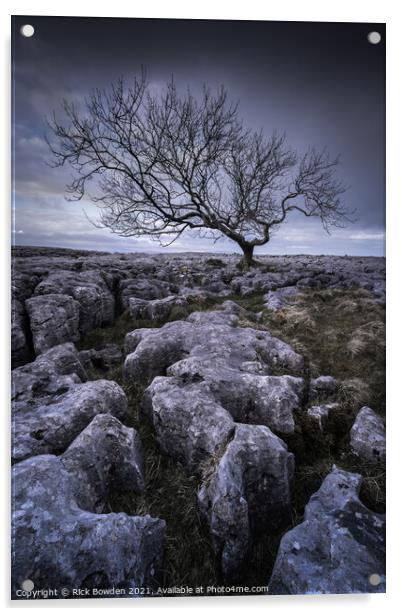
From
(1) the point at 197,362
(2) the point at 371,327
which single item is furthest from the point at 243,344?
(2) the point at 371,327

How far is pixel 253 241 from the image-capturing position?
7.21m

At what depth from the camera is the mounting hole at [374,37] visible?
438 centimetres

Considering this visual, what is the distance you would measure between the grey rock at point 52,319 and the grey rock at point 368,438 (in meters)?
4.33

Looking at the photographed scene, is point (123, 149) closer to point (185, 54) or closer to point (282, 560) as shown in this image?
point (185, 54)

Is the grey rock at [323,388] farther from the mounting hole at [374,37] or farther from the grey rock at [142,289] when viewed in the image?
the mounting hole at [374,37]

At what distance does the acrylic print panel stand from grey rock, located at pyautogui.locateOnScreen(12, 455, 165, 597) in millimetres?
18

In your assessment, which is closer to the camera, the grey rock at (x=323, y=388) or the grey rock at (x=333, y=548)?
the grey rock at (x=333, y=548)

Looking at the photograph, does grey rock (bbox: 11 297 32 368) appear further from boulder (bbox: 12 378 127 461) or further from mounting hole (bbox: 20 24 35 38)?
mounting hole (bbox: 20 24 35 38)

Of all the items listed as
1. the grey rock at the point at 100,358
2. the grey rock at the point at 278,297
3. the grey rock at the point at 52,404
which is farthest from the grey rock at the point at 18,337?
the grey rock at the point at 278,297

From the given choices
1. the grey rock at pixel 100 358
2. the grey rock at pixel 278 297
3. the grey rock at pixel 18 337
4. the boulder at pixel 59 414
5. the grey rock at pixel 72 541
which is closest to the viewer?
the grey rock at pixel 72 541

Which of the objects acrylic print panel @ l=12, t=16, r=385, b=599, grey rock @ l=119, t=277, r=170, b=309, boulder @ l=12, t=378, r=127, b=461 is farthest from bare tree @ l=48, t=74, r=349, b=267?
boulder @ l=12, t=378, r=127, b=461

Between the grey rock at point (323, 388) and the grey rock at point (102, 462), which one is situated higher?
the grey rock at point (323, 388)

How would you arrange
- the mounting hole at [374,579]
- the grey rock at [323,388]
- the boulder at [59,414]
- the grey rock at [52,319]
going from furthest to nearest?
the grey rock at [52,319] → the grey rock at [323,388] → the boulder at [59,414] → the mounting hole at [374,579]

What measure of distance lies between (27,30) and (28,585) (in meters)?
6.44
